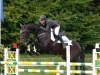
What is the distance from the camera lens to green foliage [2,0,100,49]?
25.1 meters

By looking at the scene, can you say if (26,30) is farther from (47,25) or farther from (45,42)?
(45,42)

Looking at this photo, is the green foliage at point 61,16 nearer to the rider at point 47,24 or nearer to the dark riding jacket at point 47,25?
the rider at point 47,24

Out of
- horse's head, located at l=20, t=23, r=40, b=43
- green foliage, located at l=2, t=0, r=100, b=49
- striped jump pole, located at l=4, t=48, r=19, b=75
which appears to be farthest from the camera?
green foliage, located at l=2, t=0, r=100, b=49

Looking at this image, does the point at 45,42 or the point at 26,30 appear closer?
the point at 26,30

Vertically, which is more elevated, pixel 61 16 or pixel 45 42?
pixel 61 16

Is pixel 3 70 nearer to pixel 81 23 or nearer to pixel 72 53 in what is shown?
pixel 72 53

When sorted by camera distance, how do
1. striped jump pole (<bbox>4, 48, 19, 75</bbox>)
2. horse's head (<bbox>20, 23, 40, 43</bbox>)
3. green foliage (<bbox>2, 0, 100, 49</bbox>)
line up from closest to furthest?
1. striped jump pole (<bbox>4, 48, 19, 75</bbox>)
2. horse's head (<bbox>20, 23, 40, 43</bbox>)
3. green foliage (<bbox>2, 0, 100, 49</bbox>)

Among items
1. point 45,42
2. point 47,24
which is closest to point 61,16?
point 45,42

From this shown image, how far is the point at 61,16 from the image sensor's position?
26141mm

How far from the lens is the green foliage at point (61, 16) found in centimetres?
2514

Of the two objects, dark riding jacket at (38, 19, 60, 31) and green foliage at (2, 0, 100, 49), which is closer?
dark riding jacket at (38, 19, 60, 31)

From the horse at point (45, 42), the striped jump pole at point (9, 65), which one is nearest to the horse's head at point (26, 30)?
the horse at point (45, 42)

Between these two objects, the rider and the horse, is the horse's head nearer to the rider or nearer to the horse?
the horse

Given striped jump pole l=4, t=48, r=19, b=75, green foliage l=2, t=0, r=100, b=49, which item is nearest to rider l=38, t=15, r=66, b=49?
striped jump pole l=4, t=48, r=19, b=75
